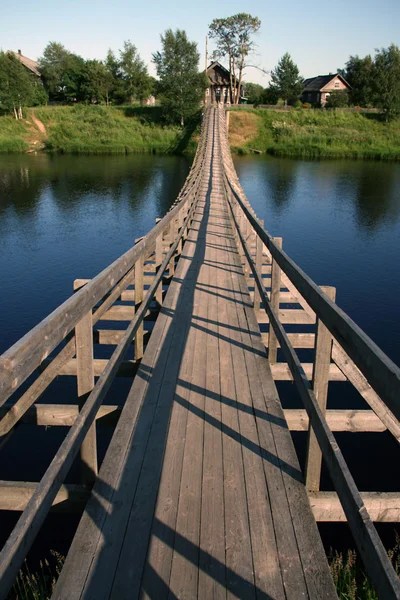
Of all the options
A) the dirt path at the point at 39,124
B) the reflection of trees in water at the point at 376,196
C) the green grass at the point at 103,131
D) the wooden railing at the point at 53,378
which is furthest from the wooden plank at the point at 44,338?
the dirt path at the point at 39,124

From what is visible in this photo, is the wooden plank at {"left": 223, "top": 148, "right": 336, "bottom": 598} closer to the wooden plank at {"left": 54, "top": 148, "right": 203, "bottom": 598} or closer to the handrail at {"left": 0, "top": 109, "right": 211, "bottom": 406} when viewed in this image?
the wooden plank at {"left": 54, "top": 148, "right": 203, "bottom": 598}

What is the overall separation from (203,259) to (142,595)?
717 centimetres

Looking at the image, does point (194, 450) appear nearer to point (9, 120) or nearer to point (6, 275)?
point (6, 275)

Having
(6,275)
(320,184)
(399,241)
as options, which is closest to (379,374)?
(6,275)

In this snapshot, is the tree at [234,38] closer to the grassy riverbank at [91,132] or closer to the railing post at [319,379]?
the grassy riverbank at [91,132]

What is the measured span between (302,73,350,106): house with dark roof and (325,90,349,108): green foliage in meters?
Answer: 4.54

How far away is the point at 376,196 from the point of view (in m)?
28.4

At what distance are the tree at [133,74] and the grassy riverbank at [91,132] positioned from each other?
485 inches

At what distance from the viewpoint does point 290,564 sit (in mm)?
2545

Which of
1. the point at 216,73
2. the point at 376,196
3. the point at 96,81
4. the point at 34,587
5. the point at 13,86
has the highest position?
the point at 216,73

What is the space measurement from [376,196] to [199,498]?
27858 mm

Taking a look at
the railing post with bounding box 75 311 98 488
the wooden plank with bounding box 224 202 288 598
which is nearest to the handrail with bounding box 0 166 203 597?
the railing post with bounding box 75 311 98 488

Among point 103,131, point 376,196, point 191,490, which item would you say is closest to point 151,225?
point 376,196

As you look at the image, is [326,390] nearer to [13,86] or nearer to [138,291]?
[138,291]
